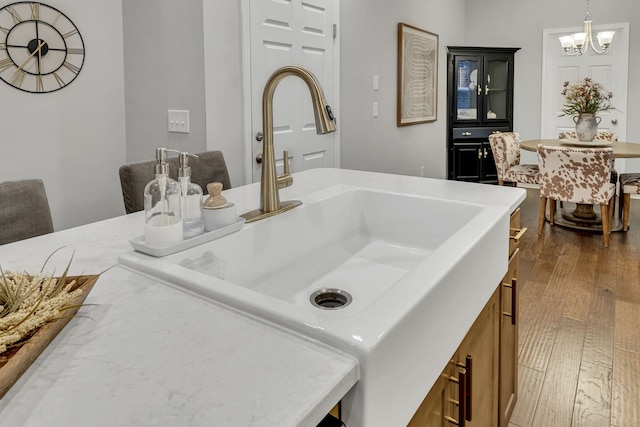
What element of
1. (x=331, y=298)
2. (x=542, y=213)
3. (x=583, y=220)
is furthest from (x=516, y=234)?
(x=583, y=220)

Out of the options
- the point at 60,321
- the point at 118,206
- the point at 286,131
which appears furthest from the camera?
the point at 286,131

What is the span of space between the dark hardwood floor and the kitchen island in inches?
55.1

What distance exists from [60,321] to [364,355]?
435 mm

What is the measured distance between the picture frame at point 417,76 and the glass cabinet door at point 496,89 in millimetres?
1089

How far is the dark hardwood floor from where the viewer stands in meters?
1.97

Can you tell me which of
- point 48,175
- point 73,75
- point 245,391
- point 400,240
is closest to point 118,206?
point 48,175

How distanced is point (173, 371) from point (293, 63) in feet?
9.55

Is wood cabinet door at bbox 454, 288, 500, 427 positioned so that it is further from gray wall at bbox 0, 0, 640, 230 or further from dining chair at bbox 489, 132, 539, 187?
dining chair at bbox 489, 132, 539, 187

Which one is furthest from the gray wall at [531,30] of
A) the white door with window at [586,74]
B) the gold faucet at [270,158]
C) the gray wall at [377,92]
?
the gold faucet at [270,158]

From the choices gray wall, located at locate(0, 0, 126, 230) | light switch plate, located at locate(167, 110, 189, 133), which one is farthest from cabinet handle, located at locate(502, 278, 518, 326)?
gray wall, located at locate(0, 0, 126, 230)

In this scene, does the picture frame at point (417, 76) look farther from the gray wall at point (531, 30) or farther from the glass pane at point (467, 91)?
the gray wall at point (531, 30)

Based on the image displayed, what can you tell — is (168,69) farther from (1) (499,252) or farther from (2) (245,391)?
(2) (245,391)

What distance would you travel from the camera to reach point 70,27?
2672 millimetres

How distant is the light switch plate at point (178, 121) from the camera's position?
2.77 meters
